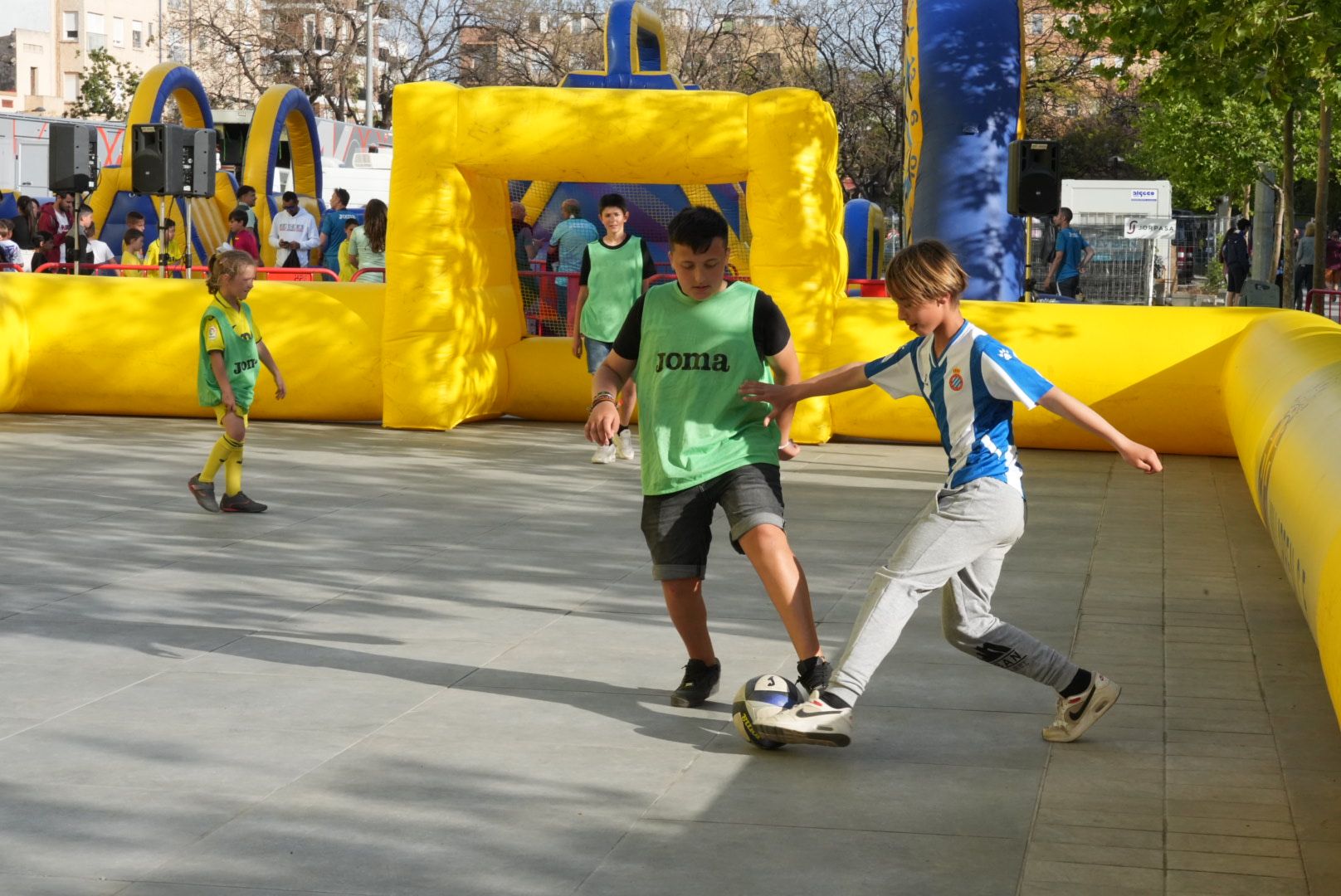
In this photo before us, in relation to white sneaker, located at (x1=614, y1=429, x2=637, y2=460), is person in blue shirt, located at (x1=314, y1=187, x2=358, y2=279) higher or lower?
higher

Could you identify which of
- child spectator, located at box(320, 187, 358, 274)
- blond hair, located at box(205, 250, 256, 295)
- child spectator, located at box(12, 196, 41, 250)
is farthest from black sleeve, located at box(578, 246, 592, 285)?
child spectator, located at box(12, 196, 41, 250)

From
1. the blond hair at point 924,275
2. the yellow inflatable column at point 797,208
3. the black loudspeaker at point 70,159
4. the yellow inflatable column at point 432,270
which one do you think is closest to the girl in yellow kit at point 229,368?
the yellow inflatable column at point 432,270

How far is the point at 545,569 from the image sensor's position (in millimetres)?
8273

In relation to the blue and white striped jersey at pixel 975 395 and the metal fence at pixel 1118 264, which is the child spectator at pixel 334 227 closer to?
the metal fence at pixel 1118 264

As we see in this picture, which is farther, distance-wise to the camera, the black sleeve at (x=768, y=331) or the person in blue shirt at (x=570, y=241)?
the person in blue shirt at (x=570, y=241)

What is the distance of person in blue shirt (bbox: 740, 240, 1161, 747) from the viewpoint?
511cm

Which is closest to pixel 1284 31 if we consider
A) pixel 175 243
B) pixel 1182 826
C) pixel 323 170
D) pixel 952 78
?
pixel 952 78

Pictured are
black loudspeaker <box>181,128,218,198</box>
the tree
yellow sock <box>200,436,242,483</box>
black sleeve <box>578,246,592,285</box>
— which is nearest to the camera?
yellow sock <box>200,436,242,483</box>

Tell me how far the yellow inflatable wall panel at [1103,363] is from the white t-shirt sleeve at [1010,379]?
7.97 m

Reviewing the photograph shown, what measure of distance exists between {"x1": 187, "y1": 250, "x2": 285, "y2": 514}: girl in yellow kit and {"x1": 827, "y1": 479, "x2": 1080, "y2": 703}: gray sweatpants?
5341mm

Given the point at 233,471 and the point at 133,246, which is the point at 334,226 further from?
the point at 233,471

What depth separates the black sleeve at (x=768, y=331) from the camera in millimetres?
5625

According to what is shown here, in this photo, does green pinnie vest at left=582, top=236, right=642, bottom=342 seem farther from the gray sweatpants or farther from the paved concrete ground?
the gray sweatpants

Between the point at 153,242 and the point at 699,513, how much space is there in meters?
20.0
